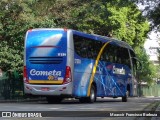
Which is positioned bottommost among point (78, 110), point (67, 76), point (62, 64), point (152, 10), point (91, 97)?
point (78, 110)

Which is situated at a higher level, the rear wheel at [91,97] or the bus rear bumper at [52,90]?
the bus rear bumper at [52,90]

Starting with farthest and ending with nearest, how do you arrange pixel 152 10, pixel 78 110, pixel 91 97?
pixel 91 97, pixel 152 10, pixel 78 110

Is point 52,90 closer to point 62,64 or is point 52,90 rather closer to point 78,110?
point 62,64

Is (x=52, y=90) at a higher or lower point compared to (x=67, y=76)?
lower

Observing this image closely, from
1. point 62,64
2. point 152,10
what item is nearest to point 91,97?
point 62,64

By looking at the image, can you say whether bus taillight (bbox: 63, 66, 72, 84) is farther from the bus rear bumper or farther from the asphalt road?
the asphalt road

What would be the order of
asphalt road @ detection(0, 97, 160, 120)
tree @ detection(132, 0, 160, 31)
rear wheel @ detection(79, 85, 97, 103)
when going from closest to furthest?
asphalt road @ detection(0, 97, 160, 120)
tree @ detection(132, 0, 160, 31)
rear wheel @ detection(79, 85, 97, 103)

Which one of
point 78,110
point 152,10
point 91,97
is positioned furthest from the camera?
point 91,97

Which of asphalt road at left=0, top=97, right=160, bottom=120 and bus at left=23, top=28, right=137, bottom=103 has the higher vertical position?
bus at left=23, top=28, right=137, bottom=103

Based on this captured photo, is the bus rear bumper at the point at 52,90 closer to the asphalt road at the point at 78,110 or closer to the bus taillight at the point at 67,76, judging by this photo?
the bus taillight at the point at 67,76

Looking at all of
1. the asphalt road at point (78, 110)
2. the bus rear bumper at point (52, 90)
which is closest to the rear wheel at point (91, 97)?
the bus rear bumper at point (52, 90)

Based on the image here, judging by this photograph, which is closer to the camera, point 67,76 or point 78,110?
point 78,110

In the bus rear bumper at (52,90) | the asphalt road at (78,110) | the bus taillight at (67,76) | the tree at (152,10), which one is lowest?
the asphalt road at (78,110)

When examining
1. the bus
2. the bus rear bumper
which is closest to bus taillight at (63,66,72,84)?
the bus
